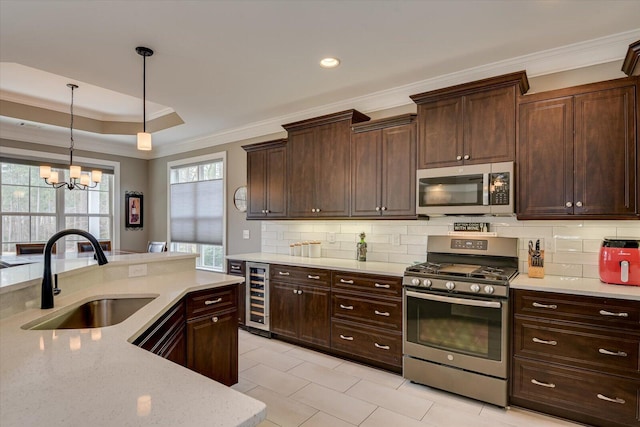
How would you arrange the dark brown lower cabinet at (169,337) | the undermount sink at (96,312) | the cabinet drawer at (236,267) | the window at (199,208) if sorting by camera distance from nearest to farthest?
the dark brown lower cabinet at (169,337)
the undermount sink at (96,312)
the cabinet drawer at (236,267)
the window at (199,208)

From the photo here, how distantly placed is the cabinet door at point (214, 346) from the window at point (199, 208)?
2.93 metres

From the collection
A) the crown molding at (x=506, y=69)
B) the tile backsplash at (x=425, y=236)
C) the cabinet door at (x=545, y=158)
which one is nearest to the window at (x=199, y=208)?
the tile backsplash at (x=425, y=236)

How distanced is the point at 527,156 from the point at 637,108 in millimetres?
696

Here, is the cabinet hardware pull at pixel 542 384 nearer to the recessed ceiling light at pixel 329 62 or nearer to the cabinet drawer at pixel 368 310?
the cabinet drawer at pixel 368 310

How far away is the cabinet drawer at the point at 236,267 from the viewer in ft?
13.8

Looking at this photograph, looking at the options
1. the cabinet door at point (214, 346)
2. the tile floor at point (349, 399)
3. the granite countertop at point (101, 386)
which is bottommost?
the tile floor at point (349, 399)

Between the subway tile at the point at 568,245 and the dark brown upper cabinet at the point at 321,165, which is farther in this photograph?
the dark brown upper cabinet at the point at 321,165

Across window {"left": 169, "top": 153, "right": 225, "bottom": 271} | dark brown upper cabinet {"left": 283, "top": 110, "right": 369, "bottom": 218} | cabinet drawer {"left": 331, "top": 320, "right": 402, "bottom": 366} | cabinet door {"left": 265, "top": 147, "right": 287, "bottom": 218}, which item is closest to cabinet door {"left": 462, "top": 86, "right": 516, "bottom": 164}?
dark brown upper cabinet {"left": 283, "top": 110, "right": 369, "bottom": 218}

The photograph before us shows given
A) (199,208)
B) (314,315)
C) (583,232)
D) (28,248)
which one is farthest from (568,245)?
(28,248)

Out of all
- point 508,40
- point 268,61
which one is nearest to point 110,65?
point 268,61

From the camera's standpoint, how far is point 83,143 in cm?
585

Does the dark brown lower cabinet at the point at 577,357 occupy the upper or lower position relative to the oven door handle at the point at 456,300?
lower

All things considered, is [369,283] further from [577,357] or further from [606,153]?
[606,153]

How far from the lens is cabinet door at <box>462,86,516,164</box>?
9.09ft
